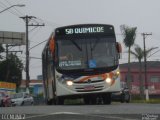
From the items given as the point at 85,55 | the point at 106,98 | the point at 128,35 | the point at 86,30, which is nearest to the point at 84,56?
the point at 85,55

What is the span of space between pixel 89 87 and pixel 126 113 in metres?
11.3

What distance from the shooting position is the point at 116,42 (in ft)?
89.0

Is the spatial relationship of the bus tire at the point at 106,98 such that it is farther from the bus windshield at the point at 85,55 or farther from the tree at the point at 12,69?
the tree at the point at 12,69

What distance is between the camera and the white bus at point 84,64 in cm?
2673

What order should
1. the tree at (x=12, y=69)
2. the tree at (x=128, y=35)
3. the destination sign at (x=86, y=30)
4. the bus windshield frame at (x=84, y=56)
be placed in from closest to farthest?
the bus windshield frame at (x=84, y=56)
the destination sign at (x=86, y=30)
the tree at (x=128, y=35)
the tree at (x=12, y=69)

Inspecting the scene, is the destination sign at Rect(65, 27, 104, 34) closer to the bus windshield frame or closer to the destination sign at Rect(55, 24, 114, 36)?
the destination sign at Rect(55, 24, 114, 36)

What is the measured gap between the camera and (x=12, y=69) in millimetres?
90688

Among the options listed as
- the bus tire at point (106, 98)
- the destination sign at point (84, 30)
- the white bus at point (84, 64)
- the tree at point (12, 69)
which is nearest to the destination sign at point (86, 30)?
the destination sign at point (84, 30)

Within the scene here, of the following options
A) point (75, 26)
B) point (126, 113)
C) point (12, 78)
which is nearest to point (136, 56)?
point (12, 78)

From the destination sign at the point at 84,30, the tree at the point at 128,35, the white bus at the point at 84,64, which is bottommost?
the white bus at the point at 84,64

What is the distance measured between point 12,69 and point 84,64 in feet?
212

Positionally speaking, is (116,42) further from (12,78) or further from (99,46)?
(12,78)

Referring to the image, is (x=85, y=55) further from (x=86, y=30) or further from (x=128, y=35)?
(x=128, y=35)

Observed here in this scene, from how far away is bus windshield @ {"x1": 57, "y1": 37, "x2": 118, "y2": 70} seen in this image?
87.7 ft
